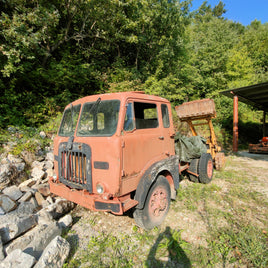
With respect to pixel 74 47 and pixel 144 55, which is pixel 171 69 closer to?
pixel 144 55

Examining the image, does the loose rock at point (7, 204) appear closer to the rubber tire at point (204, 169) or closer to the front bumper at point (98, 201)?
the front bumper at point (98, 201)

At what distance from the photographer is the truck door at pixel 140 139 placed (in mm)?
2598

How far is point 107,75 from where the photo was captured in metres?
11.0

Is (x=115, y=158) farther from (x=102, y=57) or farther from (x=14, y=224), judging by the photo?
(x=102, y=57)

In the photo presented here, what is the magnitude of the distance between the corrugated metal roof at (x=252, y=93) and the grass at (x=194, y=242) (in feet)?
26.0

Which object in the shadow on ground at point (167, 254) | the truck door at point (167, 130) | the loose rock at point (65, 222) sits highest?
the truck door at point (167, 130)

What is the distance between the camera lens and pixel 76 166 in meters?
2.77

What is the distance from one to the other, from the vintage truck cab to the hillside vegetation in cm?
470

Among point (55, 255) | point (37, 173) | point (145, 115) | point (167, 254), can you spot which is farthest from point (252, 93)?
point (55, 255)

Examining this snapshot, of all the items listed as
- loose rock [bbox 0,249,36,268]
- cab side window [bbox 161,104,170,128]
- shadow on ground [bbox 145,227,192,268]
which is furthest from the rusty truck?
loose rock [bbox 0,249,36,268]

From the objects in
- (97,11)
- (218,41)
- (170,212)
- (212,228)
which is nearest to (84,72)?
(97,11)

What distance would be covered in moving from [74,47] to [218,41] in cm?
1719

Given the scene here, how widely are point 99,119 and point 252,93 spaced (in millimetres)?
11581

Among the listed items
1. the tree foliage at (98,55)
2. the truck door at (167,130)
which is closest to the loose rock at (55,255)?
the truck door at (167,130)
